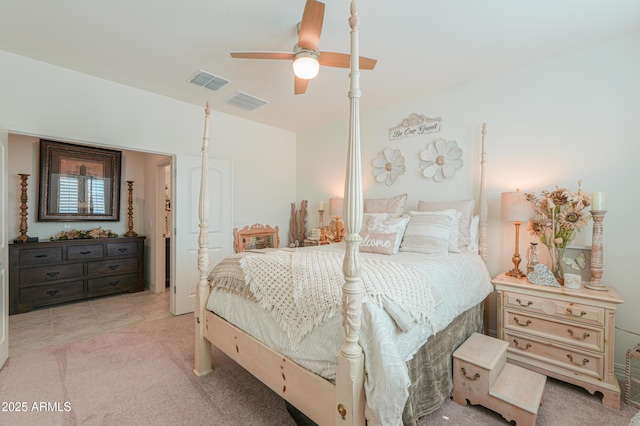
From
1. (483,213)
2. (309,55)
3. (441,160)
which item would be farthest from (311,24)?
(483,213)

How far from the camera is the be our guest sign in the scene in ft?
Answer: 10.7

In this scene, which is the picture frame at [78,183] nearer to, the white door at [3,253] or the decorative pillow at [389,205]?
the white door at [3,253]

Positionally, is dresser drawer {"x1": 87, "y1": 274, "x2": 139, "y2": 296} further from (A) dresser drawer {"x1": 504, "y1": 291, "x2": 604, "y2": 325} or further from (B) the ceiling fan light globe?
(A) dresser drawer {"x1": 504, "y1": 291, "x2": 604, "y2": 325}

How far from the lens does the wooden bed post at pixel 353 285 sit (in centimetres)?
112

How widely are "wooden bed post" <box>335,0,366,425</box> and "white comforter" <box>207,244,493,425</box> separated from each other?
2.2 inches

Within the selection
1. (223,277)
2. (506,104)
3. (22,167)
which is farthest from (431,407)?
(22,167)

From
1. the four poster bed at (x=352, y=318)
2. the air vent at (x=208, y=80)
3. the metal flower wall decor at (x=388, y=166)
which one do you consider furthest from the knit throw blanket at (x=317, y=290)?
the air vent at (x=208, y=80)

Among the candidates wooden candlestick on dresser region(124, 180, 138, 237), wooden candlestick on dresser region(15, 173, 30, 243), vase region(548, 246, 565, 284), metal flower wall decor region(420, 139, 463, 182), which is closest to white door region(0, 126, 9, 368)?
wooden candlestick on dresser region(15, 173, 30, 243)

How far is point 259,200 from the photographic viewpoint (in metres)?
4.51

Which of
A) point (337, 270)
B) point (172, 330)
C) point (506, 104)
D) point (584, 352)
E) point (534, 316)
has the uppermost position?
point (506, 104)

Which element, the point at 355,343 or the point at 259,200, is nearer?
the point at 355,343

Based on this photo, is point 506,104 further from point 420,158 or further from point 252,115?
point 252,115

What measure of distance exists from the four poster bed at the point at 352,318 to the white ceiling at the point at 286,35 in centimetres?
93

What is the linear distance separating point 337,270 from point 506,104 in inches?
101
